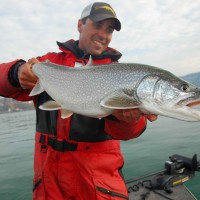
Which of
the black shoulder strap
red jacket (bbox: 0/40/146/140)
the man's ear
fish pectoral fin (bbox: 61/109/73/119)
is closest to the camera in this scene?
fish pectoral fin (bbox: 61/109/73/119)

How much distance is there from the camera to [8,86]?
147 inches

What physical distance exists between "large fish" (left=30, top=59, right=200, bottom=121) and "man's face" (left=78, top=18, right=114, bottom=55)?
977 millimetres

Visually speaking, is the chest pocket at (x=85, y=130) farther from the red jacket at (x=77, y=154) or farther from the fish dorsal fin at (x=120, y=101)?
the fish dorsal fin at (x=120, y=101)

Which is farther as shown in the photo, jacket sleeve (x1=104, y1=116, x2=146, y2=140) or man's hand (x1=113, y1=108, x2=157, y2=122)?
jacket sleeve (x1=104, y1=116, x2=146, y2=140)

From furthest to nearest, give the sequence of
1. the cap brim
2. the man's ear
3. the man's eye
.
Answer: the man's ear → the man's eye → the cap brim

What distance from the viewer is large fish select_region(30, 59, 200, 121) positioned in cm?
280

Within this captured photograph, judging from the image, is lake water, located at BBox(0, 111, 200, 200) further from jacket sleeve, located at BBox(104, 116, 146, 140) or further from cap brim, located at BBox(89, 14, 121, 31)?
cap brim, located at BBox(89, 14, 121, 31)

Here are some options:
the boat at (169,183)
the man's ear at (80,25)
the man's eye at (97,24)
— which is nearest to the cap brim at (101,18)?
the man's eye at (97,24)

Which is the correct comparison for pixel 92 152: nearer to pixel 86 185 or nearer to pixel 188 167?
pixel 86 185

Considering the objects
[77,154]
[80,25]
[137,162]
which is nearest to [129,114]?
[77,154]

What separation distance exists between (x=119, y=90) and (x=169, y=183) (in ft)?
11.5

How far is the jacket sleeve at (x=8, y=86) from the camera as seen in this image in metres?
3.72

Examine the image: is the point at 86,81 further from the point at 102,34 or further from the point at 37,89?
the point at 102,34

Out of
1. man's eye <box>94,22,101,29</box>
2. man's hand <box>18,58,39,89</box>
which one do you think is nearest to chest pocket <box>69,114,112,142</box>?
man's hand <box>18,58,39,89</box>
